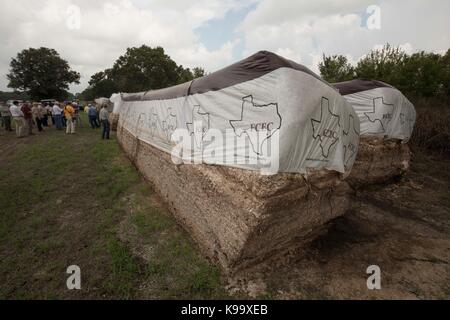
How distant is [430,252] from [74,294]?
5.40 meters

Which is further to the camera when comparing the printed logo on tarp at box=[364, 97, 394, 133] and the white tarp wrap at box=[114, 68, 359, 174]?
the printed logo on tarp at box=[364, 97, 394, 133]

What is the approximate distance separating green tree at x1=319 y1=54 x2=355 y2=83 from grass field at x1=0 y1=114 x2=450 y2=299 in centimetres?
1342

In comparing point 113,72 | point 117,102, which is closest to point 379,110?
point 117,102

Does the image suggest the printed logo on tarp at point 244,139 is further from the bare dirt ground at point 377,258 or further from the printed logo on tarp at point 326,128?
the bare dirt ground at point 377,258

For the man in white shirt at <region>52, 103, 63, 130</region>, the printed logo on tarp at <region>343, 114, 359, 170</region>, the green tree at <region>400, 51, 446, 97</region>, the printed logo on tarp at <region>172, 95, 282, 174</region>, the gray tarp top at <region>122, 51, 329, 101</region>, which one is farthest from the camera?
the man in white shirt at <region>52, 103, 63, 130</region>

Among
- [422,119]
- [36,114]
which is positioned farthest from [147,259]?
[36,114]

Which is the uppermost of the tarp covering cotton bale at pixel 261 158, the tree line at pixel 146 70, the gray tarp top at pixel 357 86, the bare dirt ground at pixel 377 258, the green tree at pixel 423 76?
the tree line at pixel 146 70

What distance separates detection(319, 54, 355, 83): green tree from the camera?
17.4m

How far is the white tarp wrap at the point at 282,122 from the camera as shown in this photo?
262cm

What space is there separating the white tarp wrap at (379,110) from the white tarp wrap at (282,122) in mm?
2786

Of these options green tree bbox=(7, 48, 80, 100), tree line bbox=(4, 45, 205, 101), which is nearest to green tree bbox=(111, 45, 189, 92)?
tree line bbox=(4, 45, 205, 101)

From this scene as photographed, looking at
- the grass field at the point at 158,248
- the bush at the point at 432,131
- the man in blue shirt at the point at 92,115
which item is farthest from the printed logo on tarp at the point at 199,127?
the man in blue shirt at the point at 92,115

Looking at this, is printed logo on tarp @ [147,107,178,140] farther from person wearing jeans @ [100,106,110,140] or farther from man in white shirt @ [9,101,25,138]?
man in white shirt @ [9,101,25,138]

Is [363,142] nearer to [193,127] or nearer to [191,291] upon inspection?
[193,127]
